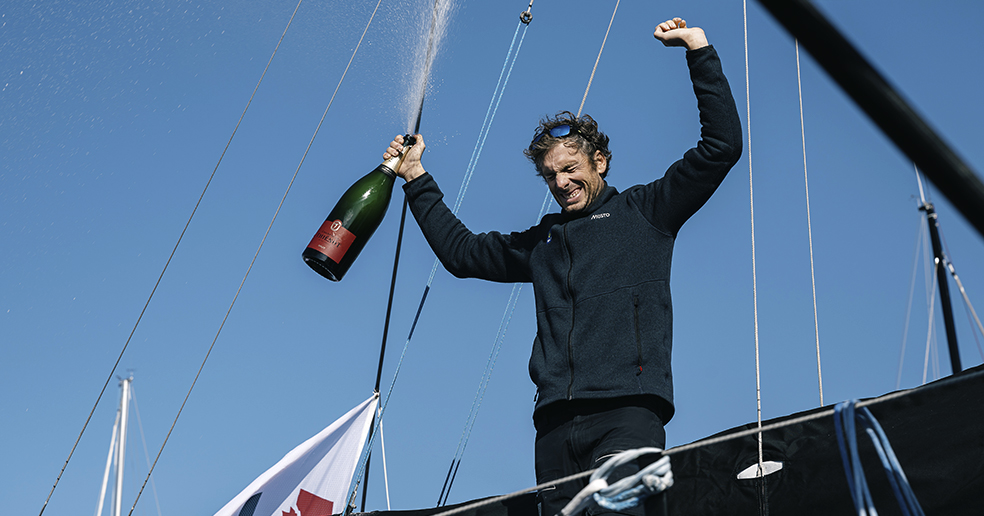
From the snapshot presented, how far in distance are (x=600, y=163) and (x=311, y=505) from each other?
10.6ft

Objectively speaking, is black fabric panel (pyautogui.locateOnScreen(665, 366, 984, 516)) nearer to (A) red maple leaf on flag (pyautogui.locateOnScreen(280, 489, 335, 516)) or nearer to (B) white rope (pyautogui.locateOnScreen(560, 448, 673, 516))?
(B) white rope (pyautogui.locateOnScreen(560, 448, 673, 516))

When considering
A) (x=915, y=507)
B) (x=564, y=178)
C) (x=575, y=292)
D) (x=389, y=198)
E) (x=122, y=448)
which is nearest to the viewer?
(x=915, y=507)

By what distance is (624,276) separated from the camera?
9.81 feet

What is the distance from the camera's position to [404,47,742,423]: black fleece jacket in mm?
2820

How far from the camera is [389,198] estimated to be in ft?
14.2

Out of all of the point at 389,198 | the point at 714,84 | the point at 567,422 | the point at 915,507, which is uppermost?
the point at 389,198

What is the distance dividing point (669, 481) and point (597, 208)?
1.51 metres

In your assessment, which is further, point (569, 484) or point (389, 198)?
point (389, 198)

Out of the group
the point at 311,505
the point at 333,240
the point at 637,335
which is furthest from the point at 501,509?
the point at 311,505

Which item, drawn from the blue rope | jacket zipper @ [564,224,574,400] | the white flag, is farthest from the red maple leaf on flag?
the blue rope

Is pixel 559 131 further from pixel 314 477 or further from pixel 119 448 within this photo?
pixel 119 448

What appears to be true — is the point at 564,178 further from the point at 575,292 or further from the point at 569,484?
the point at 569,484

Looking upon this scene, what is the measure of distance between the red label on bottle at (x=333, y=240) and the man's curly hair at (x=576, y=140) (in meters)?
0.97

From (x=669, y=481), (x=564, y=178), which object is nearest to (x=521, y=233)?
(x=564, y=178)
